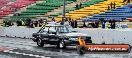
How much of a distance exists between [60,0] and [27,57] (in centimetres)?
5204

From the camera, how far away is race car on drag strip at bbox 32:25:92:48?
75.4ft

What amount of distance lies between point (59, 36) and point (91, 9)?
1388 inches

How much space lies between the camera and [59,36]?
23781 mm

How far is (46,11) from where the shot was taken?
64.9 meters

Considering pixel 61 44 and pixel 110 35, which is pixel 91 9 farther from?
pixel 61 44

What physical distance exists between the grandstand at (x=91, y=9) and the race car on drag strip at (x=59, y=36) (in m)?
30.5

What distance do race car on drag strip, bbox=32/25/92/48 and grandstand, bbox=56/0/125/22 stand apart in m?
30.5

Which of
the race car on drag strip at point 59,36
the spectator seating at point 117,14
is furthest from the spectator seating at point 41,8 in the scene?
the race car on drag strip at point 59,36

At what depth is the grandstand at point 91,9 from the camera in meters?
56.4

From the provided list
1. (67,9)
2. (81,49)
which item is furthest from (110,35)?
(67,9)

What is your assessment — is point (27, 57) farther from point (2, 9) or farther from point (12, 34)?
point (2, 9)

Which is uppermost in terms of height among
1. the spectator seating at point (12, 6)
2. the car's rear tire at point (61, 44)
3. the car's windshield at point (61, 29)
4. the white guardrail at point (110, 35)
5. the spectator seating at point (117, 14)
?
the car's windshield at point (61, 29)

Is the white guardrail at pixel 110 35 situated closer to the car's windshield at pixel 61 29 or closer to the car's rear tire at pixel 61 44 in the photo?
the car's windshield at pixel 61 29

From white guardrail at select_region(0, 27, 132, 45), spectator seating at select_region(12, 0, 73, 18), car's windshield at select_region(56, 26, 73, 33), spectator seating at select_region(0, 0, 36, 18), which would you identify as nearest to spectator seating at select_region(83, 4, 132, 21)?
spectator seating at select_region(12, 0, 73, 18)
